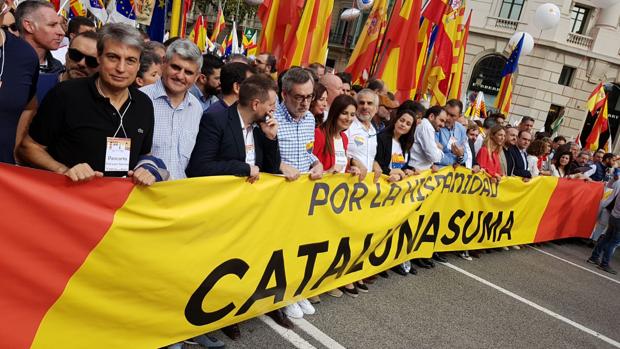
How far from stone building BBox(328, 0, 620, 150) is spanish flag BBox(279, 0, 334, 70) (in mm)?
21980

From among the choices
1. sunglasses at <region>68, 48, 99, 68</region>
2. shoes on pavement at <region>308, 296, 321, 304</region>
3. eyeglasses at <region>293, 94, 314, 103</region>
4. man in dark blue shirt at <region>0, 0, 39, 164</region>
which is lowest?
shoes on pavement at <region>308, 296, 321, 304</region>

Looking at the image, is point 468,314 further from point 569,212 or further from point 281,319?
point 569,212

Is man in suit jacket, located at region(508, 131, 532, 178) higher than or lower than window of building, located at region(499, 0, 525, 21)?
lower

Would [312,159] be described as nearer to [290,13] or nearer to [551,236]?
[290,13]

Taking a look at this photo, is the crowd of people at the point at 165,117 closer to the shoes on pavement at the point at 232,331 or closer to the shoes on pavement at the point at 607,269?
the shoes on pavement at the point at 232,331

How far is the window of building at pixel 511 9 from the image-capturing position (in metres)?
26.2

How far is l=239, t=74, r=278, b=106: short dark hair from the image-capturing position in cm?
298

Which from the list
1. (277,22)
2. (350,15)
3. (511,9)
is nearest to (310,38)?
(277,22)

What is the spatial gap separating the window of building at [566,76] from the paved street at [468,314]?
22.8m

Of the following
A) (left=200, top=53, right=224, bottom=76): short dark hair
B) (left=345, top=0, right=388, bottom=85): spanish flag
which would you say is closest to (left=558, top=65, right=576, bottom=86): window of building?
(left=345, top=0, right=388, bottom=85): spanish flag

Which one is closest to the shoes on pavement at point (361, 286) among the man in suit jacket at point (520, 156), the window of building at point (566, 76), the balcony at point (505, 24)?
the man in suit jacket at point (520, 156)

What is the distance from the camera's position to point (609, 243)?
7734 millimetres

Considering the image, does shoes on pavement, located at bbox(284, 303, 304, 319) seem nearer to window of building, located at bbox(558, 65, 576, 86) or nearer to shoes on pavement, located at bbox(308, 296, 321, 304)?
shoes on pavement, located at bbox(308, 296, 321, 304)

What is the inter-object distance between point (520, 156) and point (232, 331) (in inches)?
217
